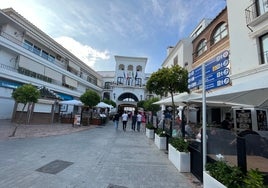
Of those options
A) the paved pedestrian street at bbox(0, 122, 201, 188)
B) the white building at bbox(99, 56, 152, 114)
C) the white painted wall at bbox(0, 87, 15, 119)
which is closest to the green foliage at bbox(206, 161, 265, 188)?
the paved pedestrian street at bbox(0, 122, 201, 188)

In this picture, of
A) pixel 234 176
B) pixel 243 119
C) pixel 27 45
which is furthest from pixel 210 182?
pixel 27 45

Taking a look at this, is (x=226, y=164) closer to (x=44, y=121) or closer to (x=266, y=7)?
(x=266, y=7)

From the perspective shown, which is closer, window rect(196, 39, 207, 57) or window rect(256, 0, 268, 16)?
window rect(256, 0, 268, 16)

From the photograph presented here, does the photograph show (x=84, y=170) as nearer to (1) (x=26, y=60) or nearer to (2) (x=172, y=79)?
(2) (x=172, y=79)

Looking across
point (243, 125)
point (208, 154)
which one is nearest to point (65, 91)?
point (243, 125)

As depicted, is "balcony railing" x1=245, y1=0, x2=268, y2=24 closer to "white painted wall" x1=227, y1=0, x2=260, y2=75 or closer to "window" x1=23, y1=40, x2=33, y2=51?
"white painted wall" x1=227, y1=0, x2=260, y2=75

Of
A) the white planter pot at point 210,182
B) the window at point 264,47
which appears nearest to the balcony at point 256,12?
the window at point 264,47

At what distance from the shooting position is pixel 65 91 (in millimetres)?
28750

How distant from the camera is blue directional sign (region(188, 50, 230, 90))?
3068 millimetres

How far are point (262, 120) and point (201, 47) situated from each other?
11.1 metres

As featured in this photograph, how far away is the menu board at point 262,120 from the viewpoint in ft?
29.9

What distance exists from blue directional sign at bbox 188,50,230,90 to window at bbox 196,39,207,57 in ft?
48.5

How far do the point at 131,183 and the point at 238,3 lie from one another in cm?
1212

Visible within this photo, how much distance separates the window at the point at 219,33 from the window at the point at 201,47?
5.03ft
